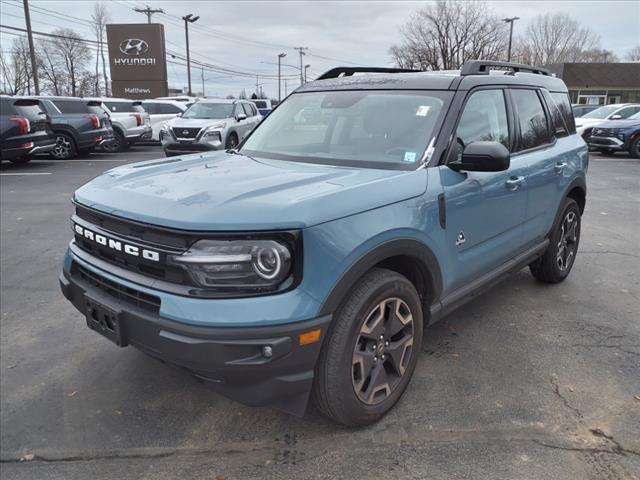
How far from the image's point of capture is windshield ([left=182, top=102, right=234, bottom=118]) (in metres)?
15.3

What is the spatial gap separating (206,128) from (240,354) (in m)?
13.0

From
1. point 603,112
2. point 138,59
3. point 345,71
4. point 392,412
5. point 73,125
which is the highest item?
point 138,59

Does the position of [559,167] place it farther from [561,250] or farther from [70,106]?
[70,106]

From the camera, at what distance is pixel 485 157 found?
9.35 ft

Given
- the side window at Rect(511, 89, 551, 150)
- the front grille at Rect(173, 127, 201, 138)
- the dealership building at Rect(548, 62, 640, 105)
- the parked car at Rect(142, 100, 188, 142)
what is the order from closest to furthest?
the side window at Rect(511, 89, 551, 150) < the front grille at Rect(173, 127, 201, 138) < the parked car at Rect(142, 100, 188, 142) < the dealership building at Rect(548, 62, 640, 105)

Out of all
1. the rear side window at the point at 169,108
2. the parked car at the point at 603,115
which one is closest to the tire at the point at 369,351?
the parked car at the point at 603,115

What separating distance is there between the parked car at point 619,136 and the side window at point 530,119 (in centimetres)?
1376

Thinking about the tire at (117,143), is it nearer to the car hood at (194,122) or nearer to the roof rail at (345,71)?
the car hood at (194,122)

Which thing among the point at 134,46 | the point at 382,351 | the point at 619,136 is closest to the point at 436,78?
the point at 382,351

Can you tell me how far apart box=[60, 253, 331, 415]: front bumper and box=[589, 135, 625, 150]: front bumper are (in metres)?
16.7

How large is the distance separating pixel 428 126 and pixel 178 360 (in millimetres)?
1989

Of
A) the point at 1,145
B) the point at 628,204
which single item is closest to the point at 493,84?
the point at 628,204

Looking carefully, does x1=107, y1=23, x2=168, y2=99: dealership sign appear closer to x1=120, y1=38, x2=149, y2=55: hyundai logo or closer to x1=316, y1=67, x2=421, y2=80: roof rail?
x1=120, y1=38, x2=149, y2=55: hyundai logo

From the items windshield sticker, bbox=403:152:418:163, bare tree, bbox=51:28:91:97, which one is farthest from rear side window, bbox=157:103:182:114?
bare tree, bbox=51:28:91:97
